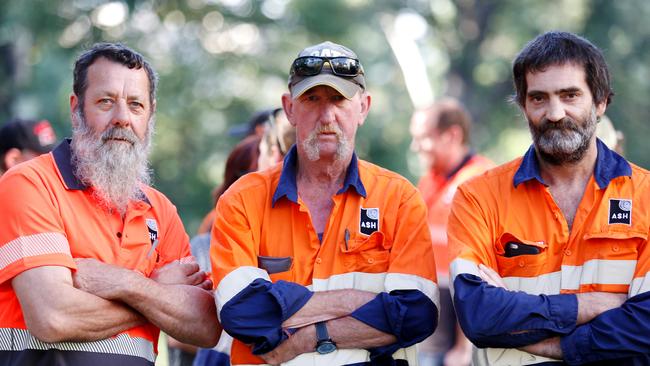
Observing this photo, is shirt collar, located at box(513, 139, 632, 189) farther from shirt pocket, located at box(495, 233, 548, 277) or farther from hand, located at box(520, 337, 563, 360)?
hand, located at box(520, 337, 563, 360)

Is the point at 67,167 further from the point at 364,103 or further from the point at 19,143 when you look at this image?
the point at 19,143

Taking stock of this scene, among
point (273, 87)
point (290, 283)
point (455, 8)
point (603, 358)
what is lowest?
point (603, 358)

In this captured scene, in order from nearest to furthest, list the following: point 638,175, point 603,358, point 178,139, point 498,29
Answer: point 603,358 < point 638,175 < point 178,139 < point 498,29

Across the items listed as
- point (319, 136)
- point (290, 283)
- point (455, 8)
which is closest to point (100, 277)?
point (290, 283)

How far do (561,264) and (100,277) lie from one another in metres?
2.17

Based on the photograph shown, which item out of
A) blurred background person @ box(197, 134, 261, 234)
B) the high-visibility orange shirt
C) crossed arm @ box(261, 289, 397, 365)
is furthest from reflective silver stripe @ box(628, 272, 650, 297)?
the high-visibility orange shirt

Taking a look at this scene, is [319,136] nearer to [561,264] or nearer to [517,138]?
[561,264]

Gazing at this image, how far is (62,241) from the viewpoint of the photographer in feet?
16.7

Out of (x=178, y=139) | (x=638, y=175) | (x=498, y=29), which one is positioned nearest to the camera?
(x=638, y=175)

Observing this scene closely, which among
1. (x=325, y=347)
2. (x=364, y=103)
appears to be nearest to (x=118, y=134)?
(x=364, y=103)

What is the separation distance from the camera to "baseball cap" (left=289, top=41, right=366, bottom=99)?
18.1 feet

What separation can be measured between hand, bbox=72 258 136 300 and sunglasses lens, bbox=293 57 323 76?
53.3 inches

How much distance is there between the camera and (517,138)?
71.9ft

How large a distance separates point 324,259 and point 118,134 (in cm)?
122
